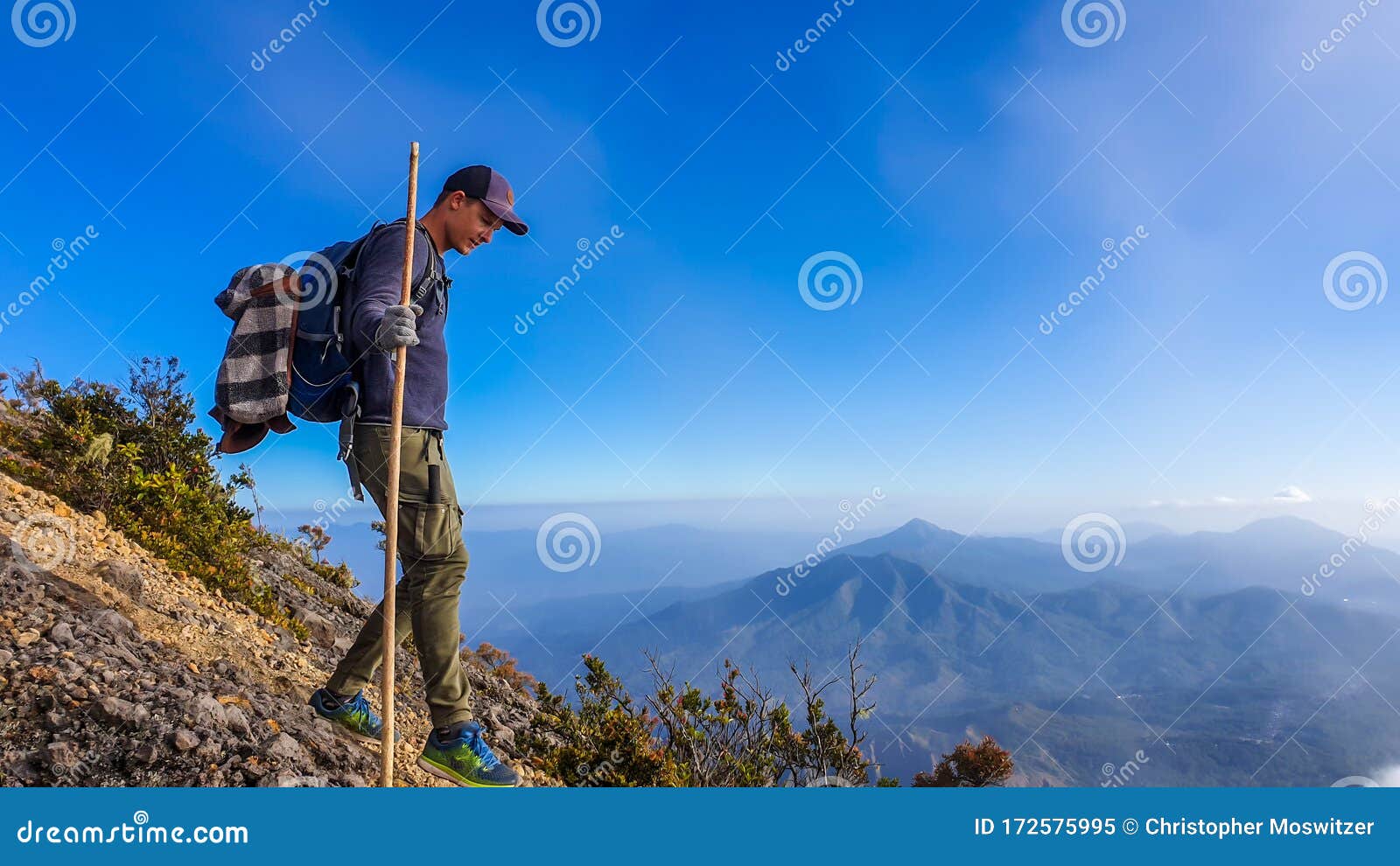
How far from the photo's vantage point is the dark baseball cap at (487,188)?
397 cm

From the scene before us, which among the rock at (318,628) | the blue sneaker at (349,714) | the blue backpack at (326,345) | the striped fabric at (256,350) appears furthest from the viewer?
the rock at (318,628)

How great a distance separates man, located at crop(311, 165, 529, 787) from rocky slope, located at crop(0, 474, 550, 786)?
2.08ft

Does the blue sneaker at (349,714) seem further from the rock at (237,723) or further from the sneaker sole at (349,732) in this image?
the rock at (237,723)

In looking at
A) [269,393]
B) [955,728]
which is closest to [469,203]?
[269,393]

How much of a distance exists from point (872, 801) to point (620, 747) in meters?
2.03

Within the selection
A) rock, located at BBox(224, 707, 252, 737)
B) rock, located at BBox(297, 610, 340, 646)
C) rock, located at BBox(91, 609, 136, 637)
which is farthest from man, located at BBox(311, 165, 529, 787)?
rock, located at BBox(297, 610, 340, 646)

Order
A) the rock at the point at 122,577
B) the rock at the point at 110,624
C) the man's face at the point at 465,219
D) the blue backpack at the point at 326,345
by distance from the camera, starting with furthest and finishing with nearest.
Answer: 1. the rock at the point at 122,577
2. the rock at the point at 110,624
3. the man's face at the point at 465,219
4. the blue backpack at the point at 326,345

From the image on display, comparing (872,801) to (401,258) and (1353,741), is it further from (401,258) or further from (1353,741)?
(1353,741)

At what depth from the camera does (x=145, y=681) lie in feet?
13.1

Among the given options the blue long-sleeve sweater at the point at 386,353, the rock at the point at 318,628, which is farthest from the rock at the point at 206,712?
the rock at the point at 318,628

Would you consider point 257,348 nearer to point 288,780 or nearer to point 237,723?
→ point 237,723

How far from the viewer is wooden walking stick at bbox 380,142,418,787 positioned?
11.5ft

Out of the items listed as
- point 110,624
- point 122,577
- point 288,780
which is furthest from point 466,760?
point 122,577

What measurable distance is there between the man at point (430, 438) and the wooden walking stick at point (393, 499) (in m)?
0.08
